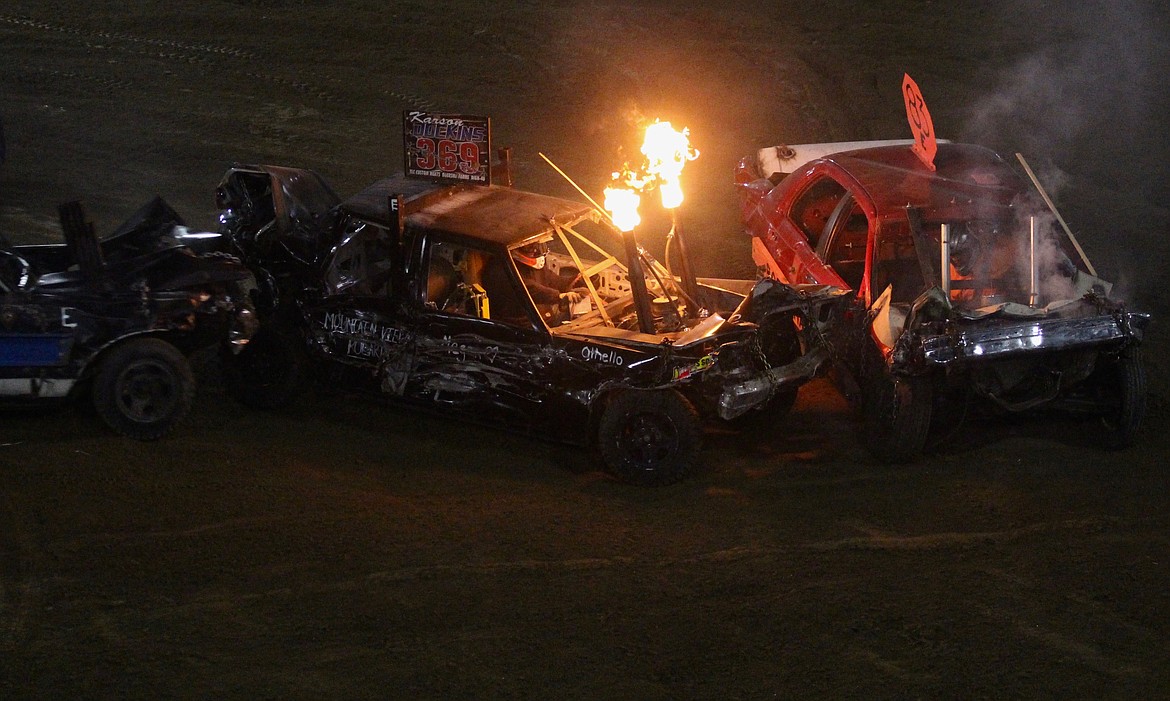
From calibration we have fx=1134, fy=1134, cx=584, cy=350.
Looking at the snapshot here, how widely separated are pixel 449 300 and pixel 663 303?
1.49 metres

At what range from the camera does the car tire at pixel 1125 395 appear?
7.26 m

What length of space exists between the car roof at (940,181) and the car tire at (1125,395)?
1414 millimetres

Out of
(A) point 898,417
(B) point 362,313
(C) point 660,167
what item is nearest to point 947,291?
(A) point 898,417

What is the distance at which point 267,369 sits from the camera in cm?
809

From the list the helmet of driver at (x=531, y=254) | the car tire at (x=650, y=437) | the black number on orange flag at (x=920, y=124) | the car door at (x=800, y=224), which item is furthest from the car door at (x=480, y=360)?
the black number on orange flag at (x=920, y=124)

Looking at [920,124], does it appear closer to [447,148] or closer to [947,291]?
[947,291]

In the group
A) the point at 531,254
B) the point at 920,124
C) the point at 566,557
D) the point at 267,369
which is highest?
the point at 920,124

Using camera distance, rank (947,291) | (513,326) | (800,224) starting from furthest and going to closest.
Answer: (800,224)
(947,291)
(513,326)

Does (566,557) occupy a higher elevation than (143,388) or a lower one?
lower

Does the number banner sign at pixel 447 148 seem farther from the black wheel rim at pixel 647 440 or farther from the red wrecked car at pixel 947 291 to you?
the red wrecked car at pixel 947 291

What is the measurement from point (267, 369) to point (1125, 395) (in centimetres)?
580

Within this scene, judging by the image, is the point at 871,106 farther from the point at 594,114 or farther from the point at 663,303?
the point at 663,303

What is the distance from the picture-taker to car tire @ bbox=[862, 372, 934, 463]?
714 centimetres

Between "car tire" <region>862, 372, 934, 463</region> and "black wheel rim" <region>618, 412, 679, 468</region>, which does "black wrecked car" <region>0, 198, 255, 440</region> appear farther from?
"car tire" <region>862, 372, 934, 463</region>
